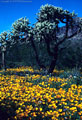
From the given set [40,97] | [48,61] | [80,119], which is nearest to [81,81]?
[40,97]

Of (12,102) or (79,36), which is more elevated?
(79,36)

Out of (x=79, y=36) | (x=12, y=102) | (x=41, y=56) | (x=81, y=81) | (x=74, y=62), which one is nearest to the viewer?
(x=12, y=102)

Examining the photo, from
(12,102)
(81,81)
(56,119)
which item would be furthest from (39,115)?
(81,81)

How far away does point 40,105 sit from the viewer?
557cm

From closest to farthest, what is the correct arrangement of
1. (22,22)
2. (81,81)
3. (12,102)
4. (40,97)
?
1. (12,102)
2. (40,97)
3. (81,81)
4. (22,22)

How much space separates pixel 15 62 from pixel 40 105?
1242 centimetres

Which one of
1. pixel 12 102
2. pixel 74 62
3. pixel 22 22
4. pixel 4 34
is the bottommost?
pixel 12 102

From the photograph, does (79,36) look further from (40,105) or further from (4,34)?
(40,105)

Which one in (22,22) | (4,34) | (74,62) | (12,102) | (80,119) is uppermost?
(22,22)

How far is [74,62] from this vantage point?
1631 cm

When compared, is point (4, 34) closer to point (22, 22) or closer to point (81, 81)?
point (22, 22)

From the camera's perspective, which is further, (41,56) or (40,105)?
(41,56)

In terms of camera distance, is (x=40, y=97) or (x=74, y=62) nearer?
(x=40, y=97)

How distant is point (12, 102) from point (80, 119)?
215 cm
